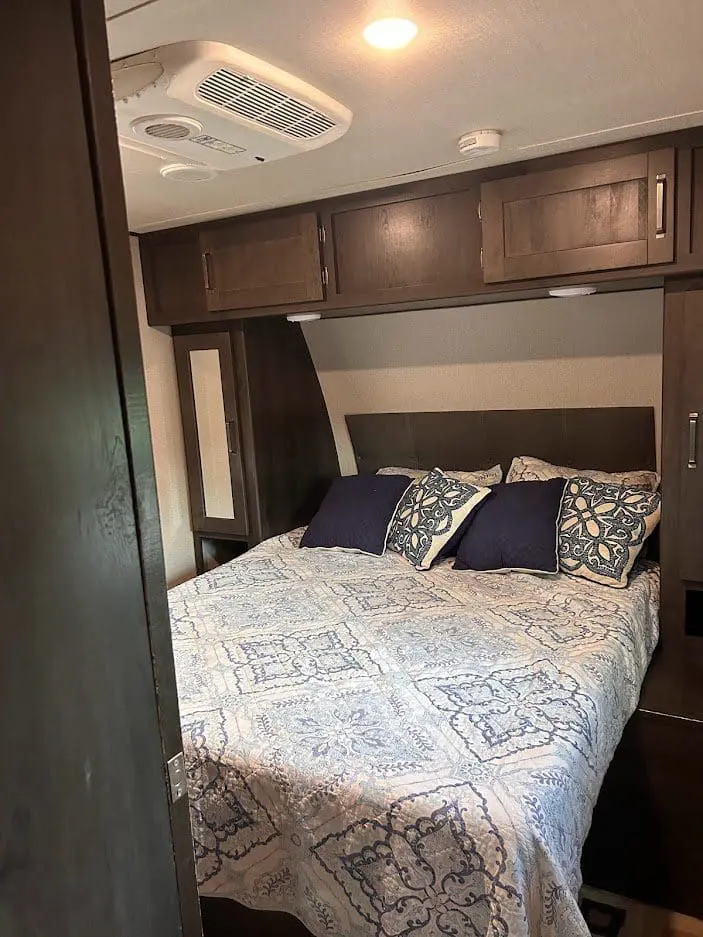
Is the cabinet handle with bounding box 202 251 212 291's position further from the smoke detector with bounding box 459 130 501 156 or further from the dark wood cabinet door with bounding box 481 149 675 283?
the smoke detector with bounding box 459 130 501 156

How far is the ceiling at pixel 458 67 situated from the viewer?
119 cm

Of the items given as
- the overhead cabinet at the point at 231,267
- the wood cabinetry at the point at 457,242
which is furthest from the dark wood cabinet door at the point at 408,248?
the overhead cabinet at the point at 231,267

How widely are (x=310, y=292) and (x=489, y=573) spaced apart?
1.29 meters

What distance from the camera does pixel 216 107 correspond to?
4.77 ft

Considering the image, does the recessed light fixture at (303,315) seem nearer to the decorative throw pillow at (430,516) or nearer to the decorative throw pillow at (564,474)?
the decorative throw pillow at (430,516)

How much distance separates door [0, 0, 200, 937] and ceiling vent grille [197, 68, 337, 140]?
0.69 metres

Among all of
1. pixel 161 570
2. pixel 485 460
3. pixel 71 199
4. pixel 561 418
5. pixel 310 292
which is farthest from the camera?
pixel 485 460

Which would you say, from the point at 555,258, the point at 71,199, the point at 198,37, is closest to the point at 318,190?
the point at 555,258

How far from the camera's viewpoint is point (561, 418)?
3.03 metres

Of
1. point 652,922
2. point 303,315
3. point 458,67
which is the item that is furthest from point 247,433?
point 652,922

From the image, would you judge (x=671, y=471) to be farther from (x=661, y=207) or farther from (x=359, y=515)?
(x=359, y=515)

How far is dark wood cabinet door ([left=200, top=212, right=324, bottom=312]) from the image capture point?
8.75ft

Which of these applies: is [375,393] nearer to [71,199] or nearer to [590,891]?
[590,891]

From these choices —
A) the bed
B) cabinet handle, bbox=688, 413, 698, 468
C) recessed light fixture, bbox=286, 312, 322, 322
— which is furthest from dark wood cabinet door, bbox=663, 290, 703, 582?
recessed light fixture, bbox=286, 312, 322, 322
